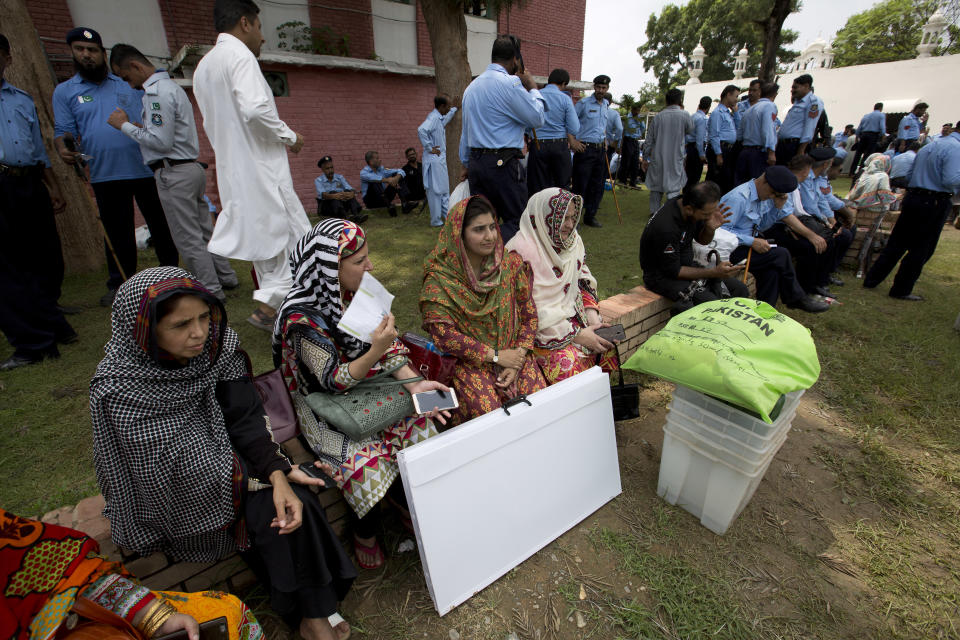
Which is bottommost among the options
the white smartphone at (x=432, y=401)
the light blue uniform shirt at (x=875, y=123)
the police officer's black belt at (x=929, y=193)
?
the white smartphone at (x=432, y=401)

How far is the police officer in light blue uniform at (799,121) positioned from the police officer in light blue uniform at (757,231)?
378cm

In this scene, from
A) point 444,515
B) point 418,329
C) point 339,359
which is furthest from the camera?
point 418,329

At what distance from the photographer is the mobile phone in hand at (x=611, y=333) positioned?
2.38 metres

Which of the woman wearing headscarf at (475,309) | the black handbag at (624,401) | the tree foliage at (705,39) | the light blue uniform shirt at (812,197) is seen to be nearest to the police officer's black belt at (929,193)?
the light blue uniform shirt at (812,197)

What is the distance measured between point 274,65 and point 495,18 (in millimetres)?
5834

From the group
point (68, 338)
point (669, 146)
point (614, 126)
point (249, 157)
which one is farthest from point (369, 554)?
point (614, 126)

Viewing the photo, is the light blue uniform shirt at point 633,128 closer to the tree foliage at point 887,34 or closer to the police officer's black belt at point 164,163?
the police officer's black belt at point 164,163

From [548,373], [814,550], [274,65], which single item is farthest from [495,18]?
[814,550]

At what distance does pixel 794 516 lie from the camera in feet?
6.61

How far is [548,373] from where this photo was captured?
233 cm

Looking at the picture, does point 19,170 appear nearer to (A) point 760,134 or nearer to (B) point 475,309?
(B) point 475,309

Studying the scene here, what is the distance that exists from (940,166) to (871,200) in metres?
0.98

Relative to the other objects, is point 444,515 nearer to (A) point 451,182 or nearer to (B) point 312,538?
(B) point 312,538

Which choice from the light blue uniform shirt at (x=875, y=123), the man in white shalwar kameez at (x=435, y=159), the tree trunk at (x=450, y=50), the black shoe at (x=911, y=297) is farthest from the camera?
the light blue uniform shirt at (x=875, y=123)
